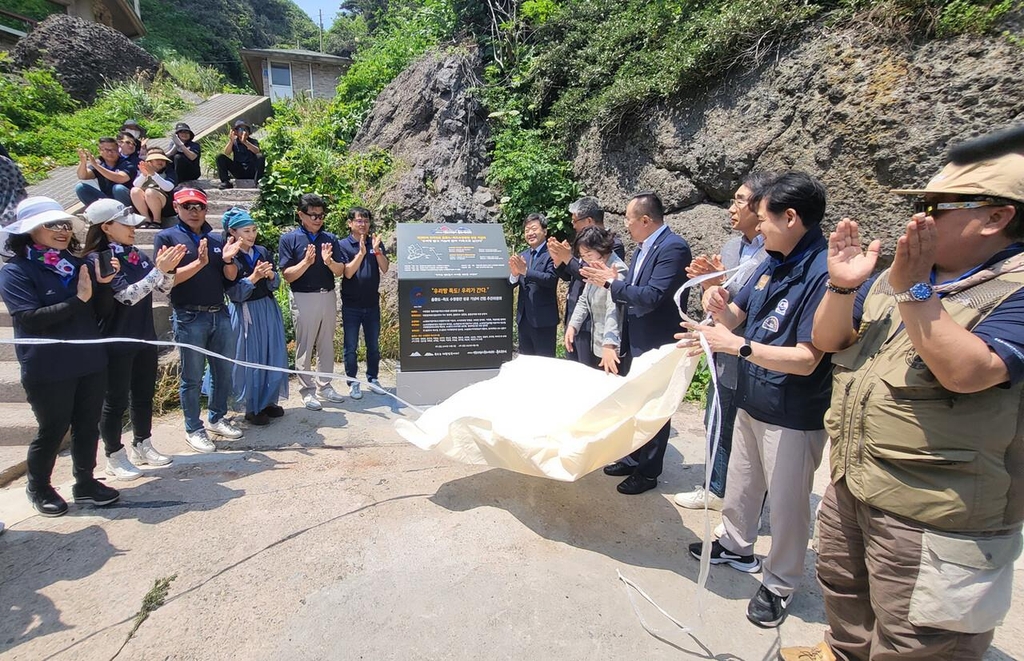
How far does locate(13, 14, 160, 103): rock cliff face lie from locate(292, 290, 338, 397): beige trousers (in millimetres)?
15300

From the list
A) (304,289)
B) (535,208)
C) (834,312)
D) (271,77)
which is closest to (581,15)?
(535,208)

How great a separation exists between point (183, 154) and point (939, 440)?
406 inches

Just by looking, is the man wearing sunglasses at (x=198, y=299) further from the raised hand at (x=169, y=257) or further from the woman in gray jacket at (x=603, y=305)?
the woman in gray jacket at (x=603, y=305)

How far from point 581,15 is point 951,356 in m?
9.25

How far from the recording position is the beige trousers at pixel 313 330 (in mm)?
5064

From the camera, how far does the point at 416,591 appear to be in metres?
2.53

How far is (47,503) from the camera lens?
307 cm

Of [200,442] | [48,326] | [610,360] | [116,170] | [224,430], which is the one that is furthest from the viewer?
[116,170]

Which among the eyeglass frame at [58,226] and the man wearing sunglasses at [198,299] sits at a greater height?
the eyeglass frame at [58,226]

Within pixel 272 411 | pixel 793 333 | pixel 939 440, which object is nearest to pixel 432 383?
pixel 272 411

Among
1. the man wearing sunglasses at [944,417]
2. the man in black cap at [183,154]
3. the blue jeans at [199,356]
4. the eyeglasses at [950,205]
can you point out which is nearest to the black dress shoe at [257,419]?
the blue jeans at [199,356]

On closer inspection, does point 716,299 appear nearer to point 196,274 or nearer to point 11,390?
point 196,274

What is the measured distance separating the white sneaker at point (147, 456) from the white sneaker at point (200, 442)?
0.27 meters

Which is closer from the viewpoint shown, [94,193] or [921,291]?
[921,291]
